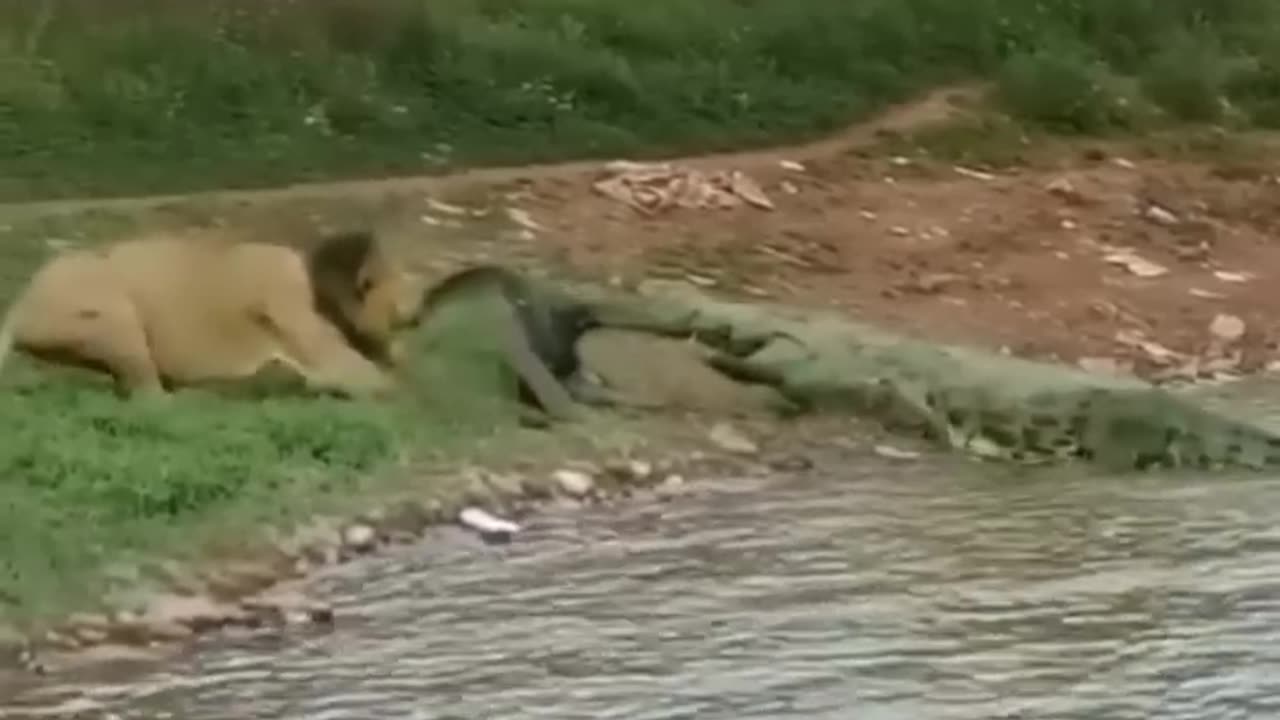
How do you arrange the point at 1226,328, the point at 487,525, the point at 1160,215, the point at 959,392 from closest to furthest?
the point at 487,525, the point at 959,392, the point at 1226,328, the point at 1160,215

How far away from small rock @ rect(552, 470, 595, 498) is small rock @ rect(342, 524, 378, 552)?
0.30ft

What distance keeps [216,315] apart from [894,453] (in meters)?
0.31

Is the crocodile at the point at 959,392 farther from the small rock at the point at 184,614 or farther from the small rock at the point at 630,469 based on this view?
the small rock at the point at 184,614

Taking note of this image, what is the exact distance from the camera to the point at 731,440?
930 millimetres

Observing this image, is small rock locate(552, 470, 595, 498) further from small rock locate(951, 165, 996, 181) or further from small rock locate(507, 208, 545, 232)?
small rock locate(951, 165, 996, 181)

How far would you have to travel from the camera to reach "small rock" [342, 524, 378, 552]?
0.81 metres

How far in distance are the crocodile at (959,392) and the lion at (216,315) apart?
0.37ft

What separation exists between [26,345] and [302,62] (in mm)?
288

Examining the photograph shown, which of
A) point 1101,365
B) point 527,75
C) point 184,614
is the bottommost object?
point 184,614

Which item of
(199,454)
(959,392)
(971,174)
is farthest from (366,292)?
(971,174)

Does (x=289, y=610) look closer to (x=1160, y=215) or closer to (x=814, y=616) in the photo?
(x=814, y=616)

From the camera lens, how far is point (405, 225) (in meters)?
1.09

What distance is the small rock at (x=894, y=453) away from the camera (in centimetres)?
92

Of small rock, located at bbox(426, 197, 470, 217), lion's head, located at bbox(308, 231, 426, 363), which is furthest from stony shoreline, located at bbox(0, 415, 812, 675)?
small rock, located at bbox(426, 197, 470, 217)
